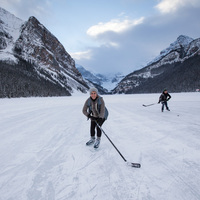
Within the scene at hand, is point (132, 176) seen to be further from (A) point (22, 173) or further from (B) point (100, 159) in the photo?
(A) point (22, 173)

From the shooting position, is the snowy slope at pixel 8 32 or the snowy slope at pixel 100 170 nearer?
the snowy slope at pixel 100 170

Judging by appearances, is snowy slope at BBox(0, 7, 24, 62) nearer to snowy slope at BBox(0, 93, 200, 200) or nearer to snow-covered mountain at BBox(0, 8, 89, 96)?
snow-covered mountain at BBox(0, 8, 89, 96)

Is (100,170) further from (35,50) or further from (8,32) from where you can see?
(8,32)

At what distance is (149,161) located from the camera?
122 inches

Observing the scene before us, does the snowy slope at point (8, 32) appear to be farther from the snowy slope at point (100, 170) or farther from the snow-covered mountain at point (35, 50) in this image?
the snowy slope at point (100, 170)

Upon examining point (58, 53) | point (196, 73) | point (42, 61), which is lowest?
point (196, 73)

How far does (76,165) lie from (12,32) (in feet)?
663

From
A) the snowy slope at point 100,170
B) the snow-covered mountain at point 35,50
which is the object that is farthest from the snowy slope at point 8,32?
the snowy slope at point 100,170

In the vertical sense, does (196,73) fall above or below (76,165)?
above

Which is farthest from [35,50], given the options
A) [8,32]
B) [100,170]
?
[100,170]

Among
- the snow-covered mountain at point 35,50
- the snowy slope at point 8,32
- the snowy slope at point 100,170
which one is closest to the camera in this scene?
the snowy slope at point 100,170

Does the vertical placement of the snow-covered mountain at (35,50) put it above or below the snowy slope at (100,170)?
above

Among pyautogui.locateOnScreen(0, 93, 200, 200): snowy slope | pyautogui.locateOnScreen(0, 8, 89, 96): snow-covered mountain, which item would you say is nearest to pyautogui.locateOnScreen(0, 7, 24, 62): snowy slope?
pyautogui.locateOnScreen(0, 8, 89, 96): snow-covered mountain

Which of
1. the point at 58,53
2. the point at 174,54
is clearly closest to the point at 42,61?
the point at 58,53
